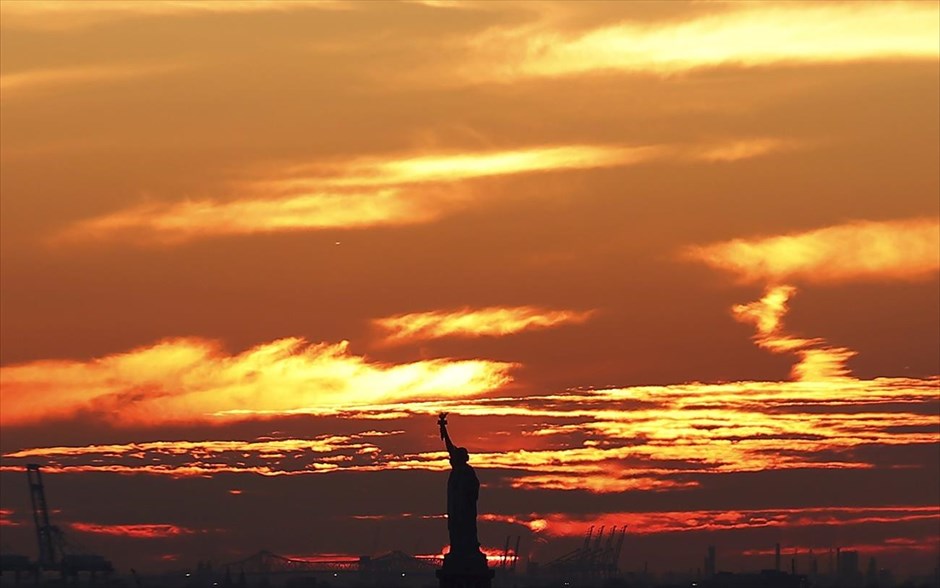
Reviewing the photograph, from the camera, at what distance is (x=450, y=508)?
88500mm

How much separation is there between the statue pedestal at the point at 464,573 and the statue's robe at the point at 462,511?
436 millimetres

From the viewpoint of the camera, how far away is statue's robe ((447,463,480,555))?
8806 centimetres

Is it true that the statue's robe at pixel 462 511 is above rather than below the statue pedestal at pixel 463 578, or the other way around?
above

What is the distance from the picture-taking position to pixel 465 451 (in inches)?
3497

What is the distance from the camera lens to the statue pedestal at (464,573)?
8725 cm

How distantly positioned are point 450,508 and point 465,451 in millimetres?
2003

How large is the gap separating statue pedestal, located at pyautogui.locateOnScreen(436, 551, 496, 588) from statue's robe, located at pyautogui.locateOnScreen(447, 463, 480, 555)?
17.2 inches

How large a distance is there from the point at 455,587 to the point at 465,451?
15.6ft

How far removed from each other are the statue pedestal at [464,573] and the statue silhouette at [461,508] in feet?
0.16

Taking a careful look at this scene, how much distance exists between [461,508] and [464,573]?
2242mm

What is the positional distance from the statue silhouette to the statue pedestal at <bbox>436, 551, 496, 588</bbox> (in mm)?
47

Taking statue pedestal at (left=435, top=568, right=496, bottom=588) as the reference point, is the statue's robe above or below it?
above

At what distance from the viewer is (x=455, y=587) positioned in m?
87.1

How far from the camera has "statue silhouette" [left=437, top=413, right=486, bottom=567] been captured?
87.8 meters
